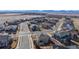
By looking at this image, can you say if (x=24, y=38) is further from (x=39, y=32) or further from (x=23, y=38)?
(x=39, y=32)

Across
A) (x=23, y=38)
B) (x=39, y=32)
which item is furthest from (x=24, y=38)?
(x=39, y=32)
